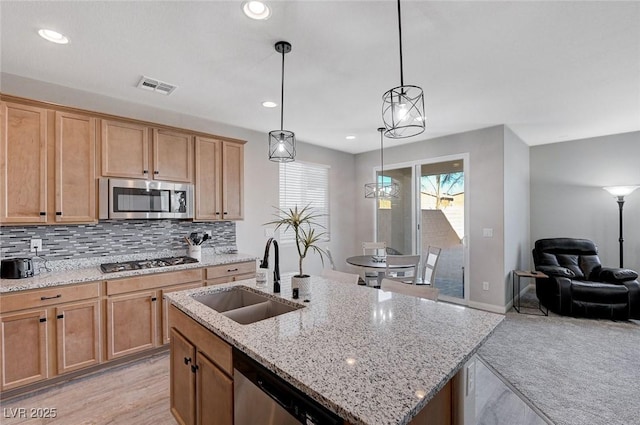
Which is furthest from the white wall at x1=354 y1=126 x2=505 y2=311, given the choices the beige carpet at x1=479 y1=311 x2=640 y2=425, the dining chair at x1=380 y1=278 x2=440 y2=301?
the dining chair at x1=380 y1=278 x2=440 y2=301

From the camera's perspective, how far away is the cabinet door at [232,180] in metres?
3.73

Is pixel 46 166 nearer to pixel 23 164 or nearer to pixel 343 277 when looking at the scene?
pixel 23 164

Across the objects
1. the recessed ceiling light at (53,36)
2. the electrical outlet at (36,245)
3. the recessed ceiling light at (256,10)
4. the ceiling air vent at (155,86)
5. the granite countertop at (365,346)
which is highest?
the recessed ceiling light at (256,10)

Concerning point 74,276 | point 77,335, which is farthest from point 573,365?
point 74,276

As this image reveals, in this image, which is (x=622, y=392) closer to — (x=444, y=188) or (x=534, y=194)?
(x=444, y=188)

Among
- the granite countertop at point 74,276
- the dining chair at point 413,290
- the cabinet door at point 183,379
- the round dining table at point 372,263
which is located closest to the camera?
the cabinet door at point 183,379

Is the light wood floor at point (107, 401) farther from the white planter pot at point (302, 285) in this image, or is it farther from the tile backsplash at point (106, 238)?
the white planter pot at point (302, 285)

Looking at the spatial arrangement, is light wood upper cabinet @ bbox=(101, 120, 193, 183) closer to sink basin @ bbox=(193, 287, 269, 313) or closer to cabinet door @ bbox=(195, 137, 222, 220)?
cabinet door @ bbox=(195, 137, 222, 220)

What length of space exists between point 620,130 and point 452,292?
3544 mm

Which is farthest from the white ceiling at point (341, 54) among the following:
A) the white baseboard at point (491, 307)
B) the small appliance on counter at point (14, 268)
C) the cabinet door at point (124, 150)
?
the white baseboard at point (491, 307)

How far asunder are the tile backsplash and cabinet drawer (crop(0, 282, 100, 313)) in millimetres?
583

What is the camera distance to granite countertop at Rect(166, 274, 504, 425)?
0.88 m

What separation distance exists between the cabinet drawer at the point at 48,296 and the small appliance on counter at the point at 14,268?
0.95ft

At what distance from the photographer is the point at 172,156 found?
3299 millimetres
